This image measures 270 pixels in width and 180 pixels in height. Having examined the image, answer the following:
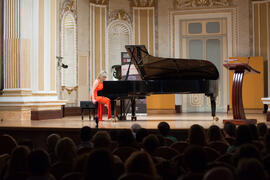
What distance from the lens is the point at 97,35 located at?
11.4 metres

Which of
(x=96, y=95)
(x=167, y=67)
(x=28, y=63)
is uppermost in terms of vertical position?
(x=28, y=63)

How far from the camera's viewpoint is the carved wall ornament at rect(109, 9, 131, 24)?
11.6 m

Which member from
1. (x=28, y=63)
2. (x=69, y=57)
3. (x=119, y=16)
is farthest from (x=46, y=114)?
(x=119, y=16)

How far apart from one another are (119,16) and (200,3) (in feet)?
8.60

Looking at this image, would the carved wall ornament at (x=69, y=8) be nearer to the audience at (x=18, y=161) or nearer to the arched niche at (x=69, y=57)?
the arched niche at (x=69, y=57)

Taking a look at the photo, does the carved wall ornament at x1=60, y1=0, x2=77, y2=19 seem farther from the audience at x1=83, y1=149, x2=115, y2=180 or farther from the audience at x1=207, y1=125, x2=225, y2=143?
the audience at x1=83, y1=149, x2=115, y2=180

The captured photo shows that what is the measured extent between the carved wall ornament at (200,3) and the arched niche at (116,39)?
1.80 m

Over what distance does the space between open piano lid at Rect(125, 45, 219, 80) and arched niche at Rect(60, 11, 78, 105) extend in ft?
13.5

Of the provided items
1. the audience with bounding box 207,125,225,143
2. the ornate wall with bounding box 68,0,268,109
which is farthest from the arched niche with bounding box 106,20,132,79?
the audience with bounding box 207,125,225,143

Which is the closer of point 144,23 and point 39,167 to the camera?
point 39,167

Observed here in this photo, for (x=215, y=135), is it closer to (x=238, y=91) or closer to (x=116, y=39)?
(x=238, y=91)

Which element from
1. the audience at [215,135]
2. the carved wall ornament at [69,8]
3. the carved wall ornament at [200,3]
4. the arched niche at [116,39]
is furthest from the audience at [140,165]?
the carved wall ornament at [200,3]

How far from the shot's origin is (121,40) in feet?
38.4

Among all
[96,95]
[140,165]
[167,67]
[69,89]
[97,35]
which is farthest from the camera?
[97,35]
